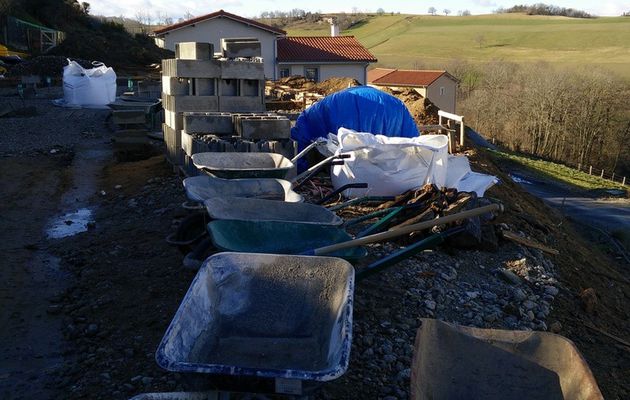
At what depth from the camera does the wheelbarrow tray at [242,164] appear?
279 inches

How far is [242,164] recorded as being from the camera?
7.78 metres

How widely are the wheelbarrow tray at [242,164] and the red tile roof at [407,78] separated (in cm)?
2664

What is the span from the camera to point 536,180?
84.0 feet

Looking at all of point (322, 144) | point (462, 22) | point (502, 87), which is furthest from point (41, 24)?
point (462, 22)

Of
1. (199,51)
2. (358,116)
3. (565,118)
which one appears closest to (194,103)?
(199,51)

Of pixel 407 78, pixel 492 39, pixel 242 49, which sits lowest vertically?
pixel 242 49

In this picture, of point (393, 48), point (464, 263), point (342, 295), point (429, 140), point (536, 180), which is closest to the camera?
point (342, 295)

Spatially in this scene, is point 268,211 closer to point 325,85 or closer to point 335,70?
point 325,85

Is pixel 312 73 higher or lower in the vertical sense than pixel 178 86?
higher

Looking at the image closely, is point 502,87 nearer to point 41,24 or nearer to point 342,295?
point 41,24

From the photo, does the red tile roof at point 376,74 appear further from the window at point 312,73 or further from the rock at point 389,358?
the rock at point 389,358

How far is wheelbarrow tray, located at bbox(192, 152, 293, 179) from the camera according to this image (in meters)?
7.08

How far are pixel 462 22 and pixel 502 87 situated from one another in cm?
4843

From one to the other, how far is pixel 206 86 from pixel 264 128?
5.39ft
